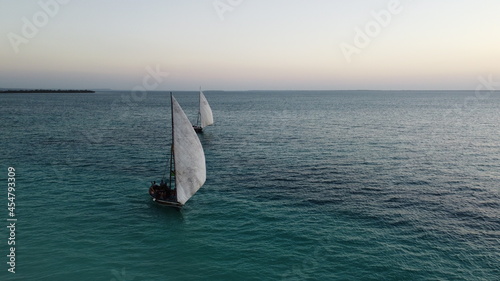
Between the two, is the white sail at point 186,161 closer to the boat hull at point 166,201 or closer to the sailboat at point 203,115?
the boat hull at point 166,201

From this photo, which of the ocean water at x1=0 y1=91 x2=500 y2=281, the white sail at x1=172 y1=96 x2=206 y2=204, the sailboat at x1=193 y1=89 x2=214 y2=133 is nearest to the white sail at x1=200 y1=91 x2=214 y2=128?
the sailboat at x1=193 y1=89 x2=214 y2=133

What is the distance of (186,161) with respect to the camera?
37906 millimetres

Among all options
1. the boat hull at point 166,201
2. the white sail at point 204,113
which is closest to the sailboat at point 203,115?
the white sail at point 204,113

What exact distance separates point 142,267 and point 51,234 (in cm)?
1117

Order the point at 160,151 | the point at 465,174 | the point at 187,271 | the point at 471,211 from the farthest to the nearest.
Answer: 1. the point at 160,151
2. the point at 465,174
3. the point at 471,211
4. the point at 187,271

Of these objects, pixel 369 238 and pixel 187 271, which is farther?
pixel 369 238

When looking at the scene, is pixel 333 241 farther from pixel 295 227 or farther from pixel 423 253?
pixel 423 253

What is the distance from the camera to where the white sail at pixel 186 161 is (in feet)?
122

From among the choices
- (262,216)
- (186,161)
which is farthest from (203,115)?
(262,216)

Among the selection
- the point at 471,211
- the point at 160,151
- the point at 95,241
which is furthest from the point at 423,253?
the point at 160,151

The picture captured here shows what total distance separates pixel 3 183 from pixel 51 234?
66.3 feet

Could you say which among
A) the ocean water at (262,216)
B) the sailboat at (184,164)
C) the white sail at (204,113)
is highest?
the white sail at (204,113)

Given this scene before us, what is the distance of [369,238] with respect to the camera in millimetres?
30828

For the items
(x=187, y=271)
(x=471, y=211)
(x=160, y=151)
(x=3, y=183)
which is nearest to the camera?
(x=187, y=271)
